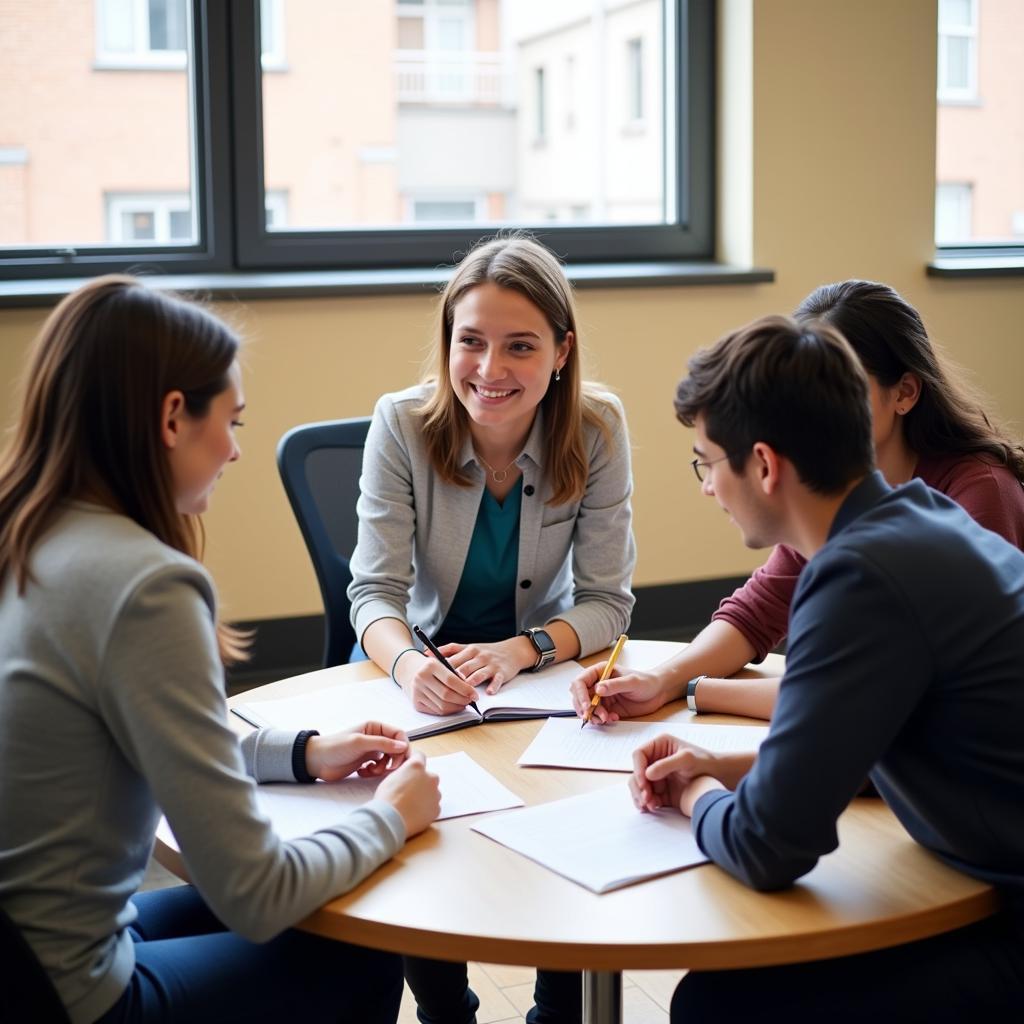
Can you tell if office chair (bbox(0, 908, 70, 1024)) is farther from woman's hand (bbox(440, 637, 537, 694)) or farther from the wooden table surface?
woman's hand (bbox(440, 637, 537, 694))

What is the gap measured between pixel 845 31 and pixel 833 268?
28.4 inches

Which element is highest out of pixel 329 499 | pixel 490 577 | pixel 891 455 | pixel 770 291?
pixel 770 291

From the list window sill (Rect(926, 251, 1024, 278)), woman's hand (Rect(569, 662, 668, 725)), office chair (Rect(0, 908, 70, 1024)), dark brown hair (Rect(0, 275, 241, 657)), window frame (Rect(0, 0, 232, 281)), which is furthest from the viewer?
window sill (Rect(926, 251, 1024, 278))

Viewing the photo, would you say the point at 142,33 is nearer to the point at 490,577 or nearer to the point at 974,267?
the point at 490,577

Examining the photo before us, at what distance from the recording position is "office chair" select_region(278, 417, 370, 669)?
2.34m

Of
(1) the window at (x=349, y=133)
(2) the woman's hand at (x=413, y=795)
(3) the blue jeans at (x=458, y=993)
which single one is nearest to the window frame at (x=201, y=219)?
(1) the window at (x=349, y=133)

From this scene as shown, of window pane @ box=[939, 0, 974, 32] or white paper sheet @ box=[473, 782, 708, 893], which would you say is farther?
window pane @ box=[939, 0, 974, 32]

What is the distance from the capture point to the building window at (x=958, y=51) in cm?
453

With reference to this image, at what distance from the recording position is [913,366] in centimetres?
180

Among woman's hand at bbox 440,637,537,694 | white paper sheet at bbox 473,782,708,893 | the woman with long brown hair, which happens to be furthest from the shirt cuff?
the woman with long brown hair

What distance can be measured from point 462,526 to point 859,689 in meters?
1.09

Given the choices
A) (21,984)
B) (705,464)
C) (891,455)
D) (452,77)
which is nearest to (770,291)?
(452,77)

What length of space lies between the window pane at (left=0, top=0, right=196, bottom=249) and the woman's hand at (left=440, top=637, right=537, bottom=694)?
7.55 ft

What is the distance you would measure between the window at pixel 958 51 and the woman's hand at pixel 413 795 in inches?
153
